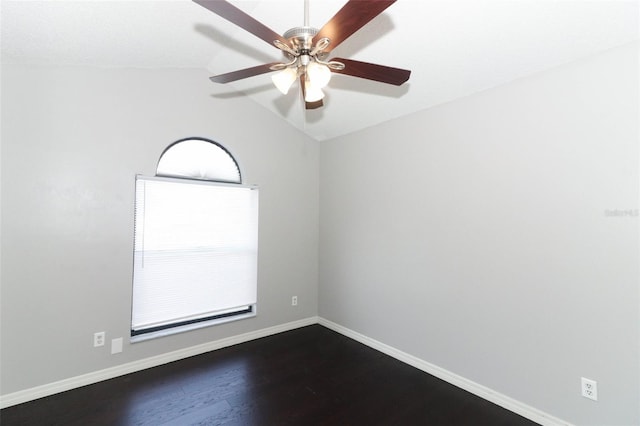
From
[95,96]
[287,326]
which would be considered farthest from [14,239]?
[287,326]

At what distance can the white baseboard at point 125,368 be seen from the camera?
2223 mm

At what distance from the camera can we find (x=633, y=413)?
1.73m

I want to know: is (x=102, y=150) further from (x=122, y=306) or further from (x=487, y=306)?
(x=487, y=306)

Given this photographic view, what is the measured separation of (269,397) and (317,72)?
7.83 feet

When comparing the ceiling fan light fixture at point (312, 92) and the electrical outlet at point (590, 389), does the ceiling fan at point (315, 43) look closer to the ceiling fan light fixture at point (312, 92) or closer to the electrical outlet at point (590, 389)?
the ceiling fan light fixture at point (312, 92)

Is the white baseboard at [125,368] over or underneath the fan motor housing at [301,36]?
underneath

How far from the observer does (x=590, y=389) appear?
1.87m

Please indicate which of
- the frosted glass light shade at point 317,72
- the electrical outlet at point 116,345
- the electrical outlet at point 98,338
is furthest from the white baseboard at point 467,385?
the frosted glass light shade at point 317,72

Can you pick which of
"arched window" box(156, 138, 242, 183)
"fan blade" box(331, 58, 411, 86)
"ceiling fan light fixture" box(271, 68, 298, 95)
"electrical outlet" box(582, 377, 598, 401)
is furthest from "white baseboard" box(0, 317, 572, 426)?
"ceiling fan light fixture" box(271, 68, 298, 95)

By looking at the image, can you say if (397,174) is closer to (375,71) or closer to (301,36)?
(375,71)

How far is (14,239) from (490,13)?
369 centimetres

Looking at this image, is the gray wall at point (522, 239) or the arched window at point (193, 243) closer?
the gray wall at point (522, 239)

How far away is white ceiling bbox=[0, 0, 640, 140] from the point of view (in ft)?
5.78

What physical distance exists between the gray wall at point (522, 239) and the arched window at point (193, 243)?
153cm
